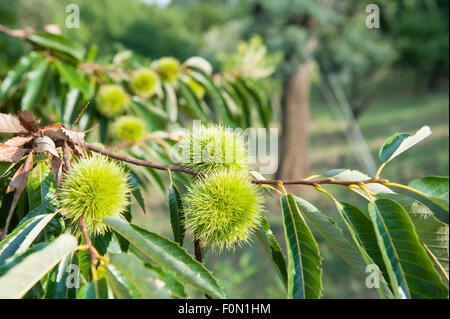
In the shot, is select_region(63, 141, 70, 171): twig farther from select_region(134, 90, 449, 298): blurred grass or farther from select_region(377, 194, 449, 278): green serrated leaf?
select_region(377, 194, 449, 278): green serrated leaf

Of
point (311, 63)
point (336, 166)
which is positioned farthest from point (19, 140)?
point (336, 166)

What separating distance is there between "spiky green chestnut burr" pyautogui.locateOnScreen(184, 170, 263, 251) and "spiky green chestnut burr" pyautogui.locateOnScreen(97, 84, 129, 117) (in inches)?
36.5

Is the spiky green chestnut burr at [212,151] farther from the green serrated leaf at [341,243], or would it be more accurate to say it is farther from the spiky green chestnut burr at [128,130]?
the spiky green chestnut burr at [128,130]

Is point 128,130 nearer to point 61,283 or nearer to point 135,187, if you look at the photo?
point 135,187

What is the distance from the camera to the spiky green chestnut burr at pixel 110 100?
1523 mm

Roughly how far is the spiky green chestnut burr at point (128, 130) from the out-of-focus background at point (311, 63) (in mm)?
676

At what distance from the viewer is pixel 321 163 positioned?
26.1 ft

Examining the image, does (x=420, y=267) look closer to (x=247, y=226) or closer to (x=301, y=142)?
(x=247, y=226)

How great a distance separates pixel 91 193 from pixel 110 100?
0.93 meters

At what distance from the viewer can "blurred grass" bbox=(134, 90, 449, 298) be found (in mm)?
3426

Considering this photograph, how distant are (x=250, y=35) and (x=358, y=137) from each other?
4.56 m
